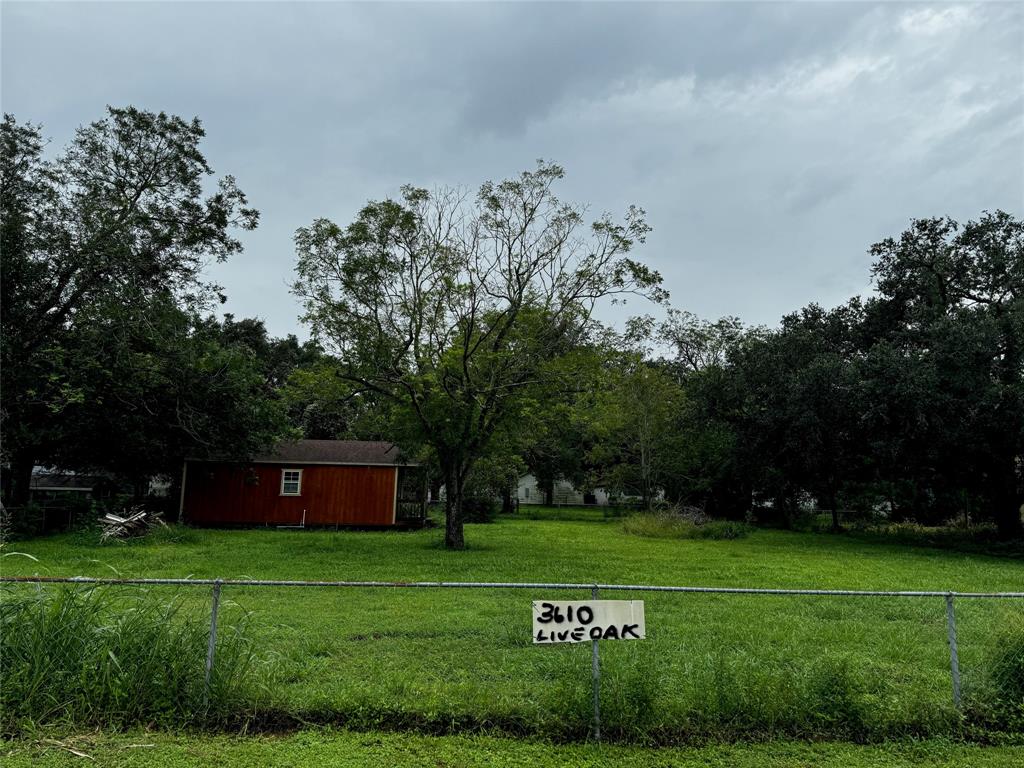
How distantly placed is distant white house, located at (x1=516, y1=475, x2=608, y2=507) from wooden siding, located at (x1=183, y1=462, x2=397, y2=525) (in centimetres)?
3390

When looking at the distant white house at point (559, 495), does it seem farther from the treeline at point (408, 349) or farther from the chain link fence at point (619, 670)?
the chain link fence at point (619, 670)

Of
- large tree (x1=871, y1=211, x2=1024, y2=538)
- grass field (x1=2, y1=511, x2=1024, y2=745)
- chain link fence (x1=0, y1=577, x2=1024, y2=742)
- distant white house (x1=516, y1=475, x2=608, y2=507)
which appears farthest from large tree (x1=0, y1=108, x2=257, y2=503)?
distant white house (x1=516, y1=475, x2=608, y2=507)

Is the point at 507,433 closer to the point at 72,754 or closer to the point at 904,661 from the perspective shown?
the point at 904,661

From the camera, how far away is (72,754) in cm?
402

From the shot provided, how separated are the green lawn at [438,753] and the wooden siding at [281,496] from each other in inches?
827

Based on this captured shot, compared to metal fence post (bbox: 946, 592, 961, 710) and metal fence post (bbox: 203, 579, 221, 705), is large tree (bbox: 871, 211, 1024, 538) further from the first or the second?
metal fence post (bbox: 203, 579, 221, 705)

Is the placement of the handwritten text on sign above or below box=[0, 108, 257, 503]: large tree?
below

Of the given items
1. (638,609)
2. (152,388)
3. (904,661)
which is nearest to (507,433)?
(152,388)

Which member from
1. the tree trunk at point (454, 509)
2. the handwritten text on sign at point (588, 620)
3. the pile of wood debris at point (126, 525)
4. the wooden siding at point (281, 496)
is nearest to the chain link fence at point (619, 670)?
the handwritten text on sign at point (588, 620)

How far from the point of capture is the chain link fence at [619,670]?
4641 millimetres

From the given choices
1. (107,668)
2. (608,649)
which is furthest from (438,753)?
(107,668)

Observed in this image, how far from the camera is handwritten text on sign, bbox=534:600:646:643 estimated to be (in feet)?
14.6

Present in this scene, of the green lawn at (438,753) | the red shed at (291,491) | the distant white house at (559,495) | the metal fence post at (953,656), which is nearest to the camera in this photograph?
the green lawn at (438,753)

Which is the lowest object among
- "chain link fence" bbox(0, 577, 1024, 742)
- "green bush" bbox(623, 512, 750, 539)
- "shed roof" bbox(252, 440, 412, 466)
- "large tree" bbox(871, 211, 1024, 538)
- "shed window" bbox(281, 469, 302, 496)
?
"green bush" bbox(623, 512, 750, 539)
